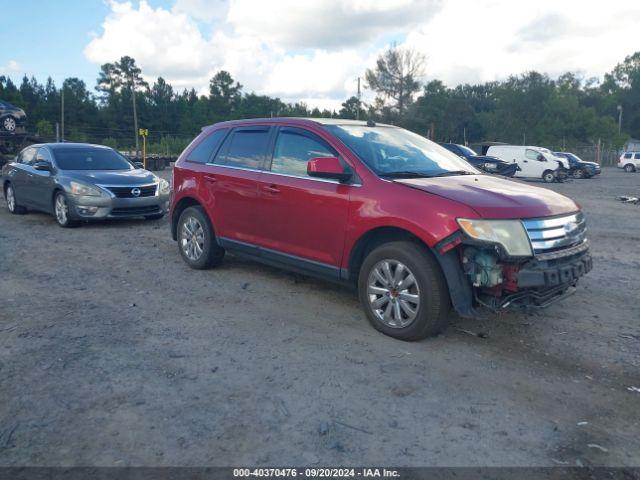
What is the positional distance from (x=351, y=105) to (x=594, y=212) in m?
70.0

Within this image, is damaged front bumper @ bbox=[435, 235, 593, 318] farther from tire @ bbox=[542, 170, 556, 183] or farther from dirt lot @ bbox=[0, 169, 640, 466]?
tire @ bbox=[542, 170, 556, 183]

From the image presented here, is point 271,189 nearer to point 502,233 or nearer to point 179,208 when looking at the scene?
point 179,208

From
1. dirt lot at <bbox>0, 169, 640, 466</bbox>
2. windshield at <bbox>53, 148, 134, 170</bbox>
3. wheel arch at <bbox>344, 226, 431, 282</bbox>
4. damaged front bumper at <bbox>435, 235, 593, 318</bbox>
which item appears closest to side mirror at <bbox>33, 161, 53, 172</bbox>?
windshield at <bbox>53, 148, 134, 170</bbox>

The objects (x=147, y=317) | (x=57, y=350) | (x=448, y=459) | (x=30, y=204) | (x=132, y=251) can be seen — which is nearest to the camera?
(x=448, y=459)

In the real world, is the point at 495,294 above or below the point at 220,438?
above

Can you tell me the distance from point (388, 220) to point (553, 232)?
4.36 ft

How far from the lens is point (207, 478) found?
2834 mm

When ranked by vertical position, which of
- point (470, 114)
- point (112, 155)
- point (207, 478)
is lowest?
point (207, 478)

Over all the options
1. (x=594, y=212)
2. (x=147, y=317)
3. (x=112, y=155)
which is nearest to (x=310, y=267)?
(x=147, y=317)

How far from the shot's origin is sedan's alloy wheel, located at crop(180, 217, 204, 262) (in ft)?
22.9

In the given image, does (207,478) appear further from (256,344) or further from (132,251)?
(132,251)

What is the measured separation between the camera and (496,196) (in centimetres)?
463

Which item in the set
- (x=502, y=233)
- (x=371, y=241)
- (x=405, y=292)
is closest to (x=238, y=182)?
(x=371, y=241)

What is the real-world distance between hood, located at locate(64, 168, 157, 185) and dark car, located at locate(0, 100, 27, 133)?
1521cm
